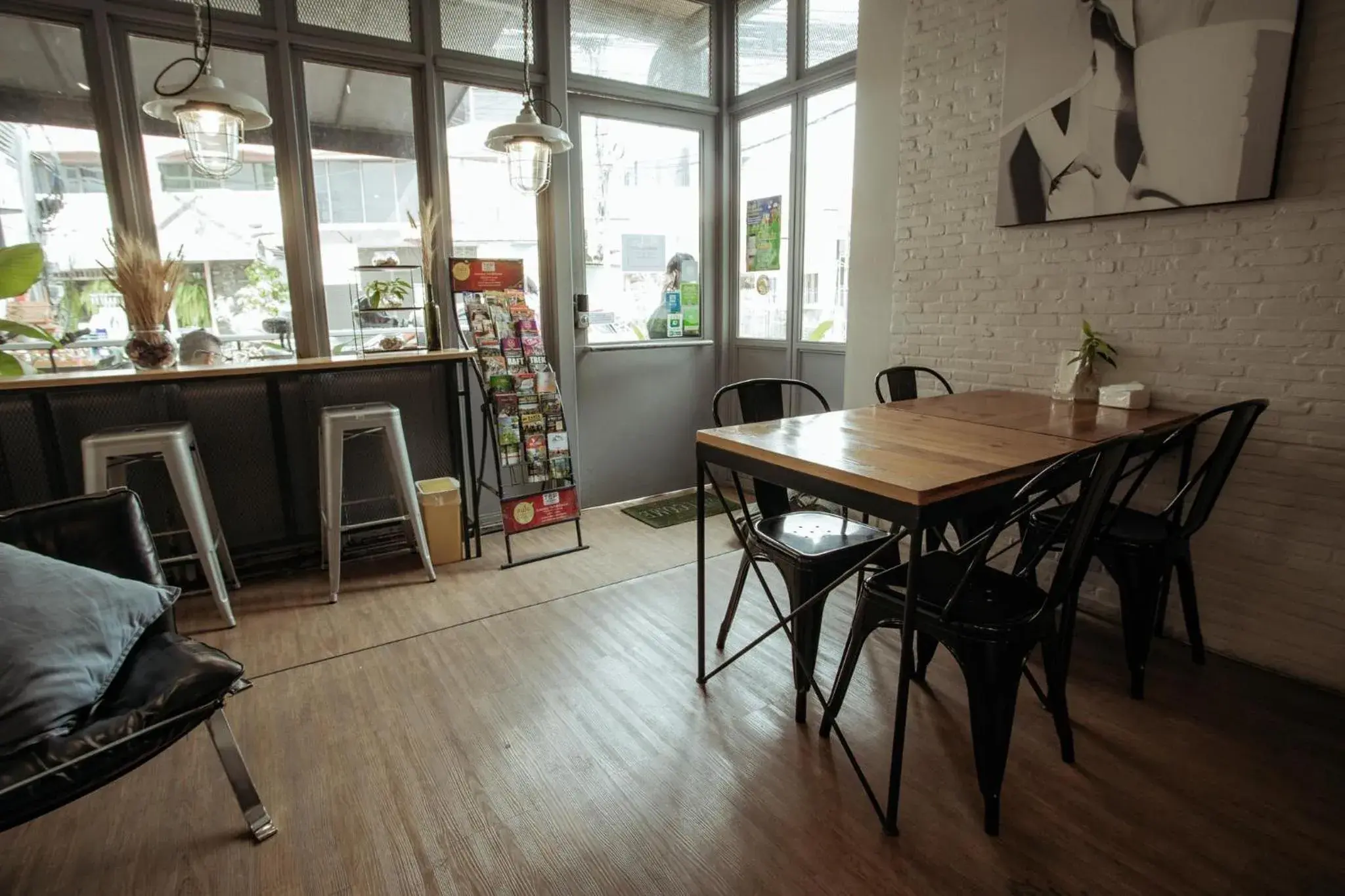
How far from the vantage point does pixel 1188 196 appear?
8.02ft

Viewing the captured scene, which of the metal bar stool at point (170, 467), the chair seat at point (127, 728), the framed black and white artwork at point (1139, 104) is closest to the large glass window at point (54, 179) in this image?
the metal bar stool at point (170, 467)

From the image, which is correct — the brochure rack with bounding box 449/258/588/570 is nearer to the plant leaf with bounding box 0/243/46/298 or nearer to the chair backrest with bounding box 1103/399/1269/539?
the plant leaf with bounding box 0/243/46/298

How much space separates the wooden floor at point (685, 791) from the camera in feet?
5.27

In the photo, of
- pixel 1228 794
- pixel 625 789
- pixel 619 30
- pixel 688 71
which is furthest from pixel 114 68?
pixel 1228 794

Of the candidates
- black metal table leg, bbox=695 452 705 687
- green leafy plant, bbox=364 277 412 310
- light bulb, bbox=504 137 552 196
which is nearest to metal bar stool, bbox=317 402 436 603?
green leafy plant, bbox=364 277 412 310

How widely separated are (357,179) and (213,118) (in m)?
0.95

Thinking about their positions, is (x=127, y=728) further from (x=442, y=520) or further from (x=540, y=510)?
(x=540, y=510)

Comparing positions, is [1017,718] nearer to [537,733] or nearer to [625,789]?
[625,789]

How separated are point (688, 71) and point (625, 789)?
418cm

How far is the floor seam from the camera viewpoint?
2.54 meters

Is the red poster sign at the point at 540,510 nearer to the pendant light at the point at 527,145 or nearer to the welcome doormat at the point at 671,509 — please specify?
the welcome doormat at the point at 671,509

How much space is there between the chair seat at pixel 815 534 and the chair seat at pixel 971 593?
0.63 feet

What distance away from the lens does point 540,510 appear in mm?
3664

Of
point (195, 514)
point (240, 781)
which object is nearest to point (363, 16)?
point (195, 514)
